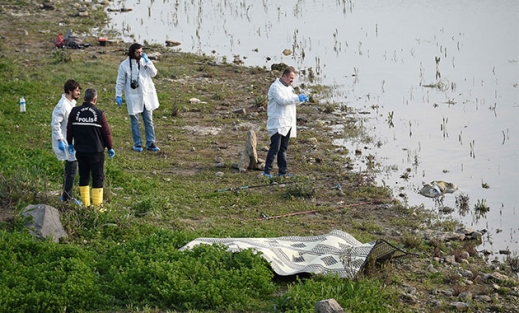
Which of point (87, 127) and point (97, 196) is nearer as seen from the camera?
point (87, 127)

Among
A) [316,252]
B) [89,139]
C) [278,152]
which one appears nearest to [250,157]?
[278,152]

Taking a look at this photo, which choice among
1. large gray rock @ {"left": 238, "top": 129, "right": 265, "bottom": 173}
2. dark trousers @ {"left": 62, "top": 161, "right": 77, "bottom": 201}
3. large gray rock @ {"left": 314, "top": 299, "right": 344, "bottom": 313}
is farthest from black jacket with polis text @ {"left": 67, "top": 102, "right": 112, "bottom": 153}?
large gray rock @ {"left": 314, "top": 299, "right": 344, "bottom": 313}

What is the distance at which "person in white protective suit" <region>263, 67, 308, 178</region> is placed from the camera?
Answer: 14.0 metres

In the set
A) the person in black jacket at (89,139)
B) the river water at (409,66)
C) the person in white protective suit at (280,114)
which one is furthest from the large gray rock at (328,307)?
the person in white protective suit at (280,114)

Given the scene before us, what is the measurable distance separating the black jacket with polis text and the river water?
5058 millimetres

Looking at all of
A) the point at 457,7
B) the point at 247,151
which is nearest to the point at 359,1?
the point at 457,7

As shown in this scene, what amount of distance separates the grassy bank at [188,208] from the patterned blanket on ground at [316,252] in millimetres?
148

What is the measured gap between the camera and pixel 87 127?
11188 millimetres

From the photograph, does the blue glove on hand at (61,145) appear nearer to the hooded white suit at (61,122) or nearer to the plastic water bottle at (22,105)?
the hooded white suit at (61,122)

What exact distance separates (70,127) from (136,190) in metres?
1.90

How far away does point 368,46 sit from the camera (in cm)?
2553

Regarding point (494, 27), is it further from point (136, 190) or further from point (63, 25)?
point (136, 190)

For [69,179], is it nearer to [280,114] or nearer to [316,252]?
[316,252]

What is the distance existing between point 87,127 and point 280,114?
3.83m
